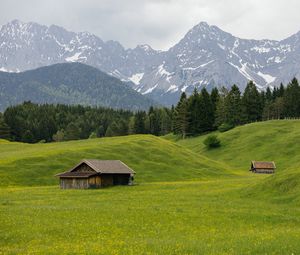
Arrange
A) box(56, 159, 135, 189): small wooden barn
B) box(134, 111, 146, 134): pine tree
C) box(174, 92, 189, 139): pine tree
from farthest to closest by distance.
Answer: box(134, 111, 146, 134): pine tree, box(174, 92, 189, 139): pine tree, box(56, 159, 135, 189): small wooden barn

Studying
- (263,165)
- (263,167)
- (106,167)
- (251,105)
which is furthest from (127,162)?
(251,105)

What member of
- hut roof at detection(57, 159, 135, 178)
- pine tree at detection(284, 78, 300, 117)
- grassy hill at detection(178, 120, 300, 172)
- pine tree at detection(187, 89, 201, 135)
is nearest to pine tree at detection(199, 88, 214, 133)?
pine tree at detection(187, 89, 201, 135)

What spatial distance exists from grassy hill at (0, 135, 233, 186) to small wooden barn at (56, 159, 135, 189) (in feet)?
18.1

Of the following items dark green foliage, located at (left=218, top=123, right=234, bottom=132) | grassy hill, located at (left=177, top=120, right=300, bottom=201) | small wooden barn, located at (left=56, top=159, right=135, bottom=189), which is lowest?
small wooden barn, located at (left=56, top=159, right=135, bottom=189)

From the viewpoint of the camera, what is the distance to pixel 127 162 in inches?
3856

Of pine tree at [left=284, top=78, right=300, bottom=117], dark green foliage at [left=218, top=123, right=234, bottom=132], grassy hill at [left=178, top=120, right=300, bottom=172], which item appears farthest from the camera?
pine tree at [left=284, top=78, right=300, bottom=117]

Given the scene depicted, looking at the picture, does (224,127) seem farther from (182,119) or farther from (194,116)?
(182,119)

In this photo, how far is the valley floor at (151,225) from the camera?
86.2 ft

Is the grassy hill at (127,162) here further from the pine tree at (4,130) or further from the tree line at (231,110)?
the pine tree at (4,130)

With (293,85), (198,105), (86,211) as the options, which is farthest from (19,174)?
(293,85)

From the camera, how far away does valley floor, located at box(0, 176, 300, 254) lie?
26.3 metres

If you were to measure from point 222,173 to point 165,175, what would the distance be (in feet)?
48.9

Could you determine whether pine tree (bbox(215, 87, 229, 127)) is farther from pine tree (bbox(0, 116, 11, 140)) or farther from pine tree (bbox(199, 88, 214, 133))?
pine tree (bbox(0, 116, 11, 140))

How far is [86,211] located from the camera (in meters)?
44.2
